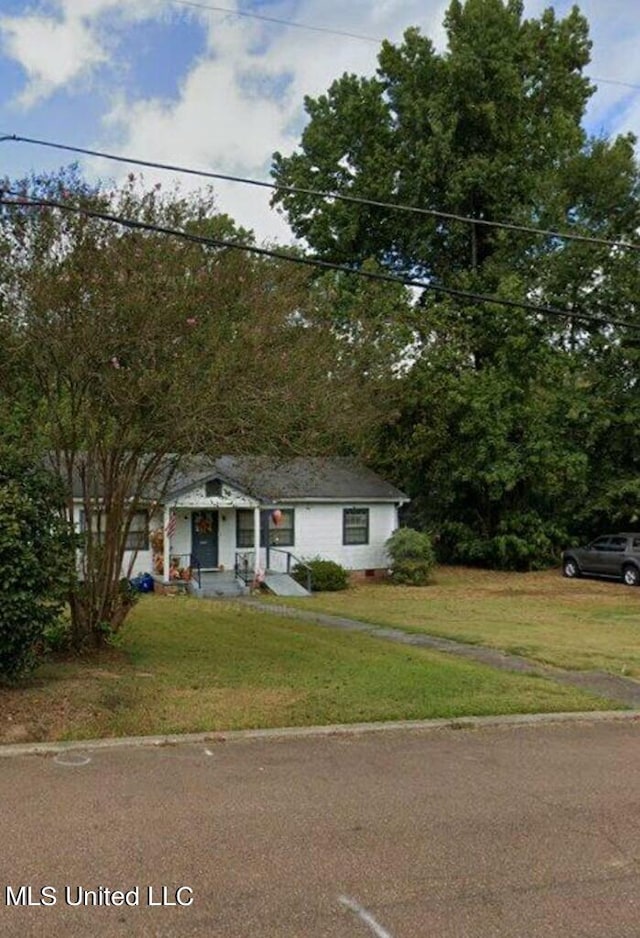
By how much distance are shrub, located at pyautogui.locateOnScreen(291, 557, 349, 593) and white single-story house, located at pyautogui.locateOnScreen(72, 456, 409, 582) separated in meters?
0.64

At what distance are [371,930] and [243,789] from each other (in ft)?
6.95

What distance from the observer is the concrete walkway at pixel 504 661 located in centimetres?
969

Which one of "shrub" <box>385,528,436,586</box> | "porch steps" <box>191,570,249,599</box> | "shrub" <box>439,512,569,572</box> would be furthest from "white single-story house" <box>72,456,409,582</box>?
"shrub" <box>439,512,569,572</box>

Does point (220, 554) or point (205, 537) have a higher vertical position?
point (205, 537)

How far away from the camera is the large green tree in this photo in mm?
30734

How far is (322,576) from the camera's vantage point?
2581cm

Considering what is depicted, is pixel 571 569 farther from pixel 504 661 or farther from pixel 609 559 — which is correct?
pixel 504 661

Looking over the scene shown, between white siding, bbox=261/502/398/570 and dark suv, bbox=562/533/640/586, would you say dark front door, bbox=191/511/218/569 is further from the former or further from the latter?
dark suv, bbox=562/533/640/586

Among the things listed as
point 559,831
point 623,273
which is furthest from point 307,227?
point 559,831

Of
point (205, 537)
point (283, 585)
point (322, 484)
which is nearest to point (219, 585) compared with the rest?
point (283, 585)

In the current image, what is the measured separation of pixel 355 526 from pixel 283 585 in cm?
525

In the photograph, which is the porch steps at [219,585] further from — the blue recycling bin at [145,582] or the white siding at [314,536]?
the blue recycling bin at [145,582]

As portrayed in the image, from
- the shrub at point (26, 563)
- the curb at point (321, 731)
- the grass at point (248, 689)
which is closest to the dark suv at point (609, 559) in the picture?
the grass at point (248, 689)

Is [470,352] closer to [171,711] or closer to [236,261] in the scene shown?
[236,261]
